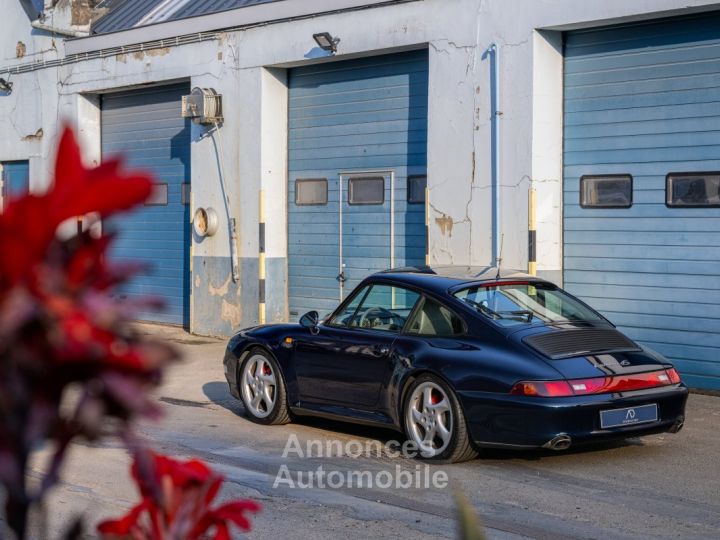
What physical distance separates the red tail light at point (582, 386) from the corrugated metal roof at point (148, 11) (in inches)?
453

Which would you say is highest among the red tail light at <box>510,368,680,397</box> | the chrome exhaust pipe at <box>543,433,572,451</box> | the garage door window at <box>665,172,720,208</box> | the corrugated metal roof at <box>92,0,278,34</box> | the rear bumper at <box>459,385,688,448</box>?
the corrugated metal roof at <box>92,0,278,34</box>

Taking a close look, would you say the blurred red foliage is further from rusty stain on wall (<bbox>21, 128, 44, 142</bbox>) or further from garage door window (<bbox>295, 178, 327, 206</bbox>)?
rusty stain on wall (<bbox>21, 128, 44, 142</bbox>)

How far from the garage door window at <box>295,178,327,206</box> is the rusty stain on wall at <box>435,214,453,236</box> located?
104 inches

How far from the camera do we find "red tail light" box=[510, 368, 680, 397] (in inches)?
304

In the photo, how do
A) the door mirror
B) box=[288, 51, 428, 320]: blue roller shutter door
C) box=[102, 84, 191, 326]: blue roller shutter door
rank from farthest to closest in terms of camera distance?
1. box=[102, 84, 191, 326]: blue roller shutter door
2. box=[288, 51, 428, 320]: blue roller shutter door
3. the door mirror

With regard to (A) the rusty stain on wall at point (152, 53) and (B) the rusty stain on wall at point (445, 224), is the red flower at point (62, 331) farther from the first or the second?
(A) the rusty stain on wall at point (152, 53)

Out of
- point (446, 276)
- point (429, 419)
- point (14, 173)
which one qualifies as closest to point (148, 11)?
point (14, 173)

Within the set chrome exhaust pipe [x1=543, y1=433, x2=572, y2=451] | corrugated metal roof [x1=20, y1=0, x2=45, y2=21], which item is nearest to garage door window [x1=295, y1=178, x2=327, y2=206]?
corrugated metal roof [x1=20, y1=0, x2=45, y2=21]

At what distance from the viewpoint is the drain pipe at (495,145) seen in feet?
45.0

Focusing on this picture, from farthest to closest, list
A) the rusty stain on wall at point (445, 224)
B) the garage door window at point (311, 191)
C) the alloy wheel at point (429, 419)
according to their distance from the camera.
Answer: the garage door window at point (311, 191)
the rusty stain on wall at point (445, 224)
the alloy wheel at point (429, 419)

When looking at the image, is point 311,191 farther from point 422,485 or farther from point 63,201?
point 63,201

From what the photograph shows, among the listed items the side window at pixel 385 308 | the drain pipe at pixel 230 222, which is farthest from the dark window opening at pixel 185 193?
the side window at pixel 385 308

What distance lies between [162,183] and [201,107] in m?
2.35

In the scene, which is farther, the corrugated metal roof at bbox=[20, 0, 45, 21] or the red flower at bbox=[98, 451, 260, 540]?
the corrugated metal roof at bbox=[20, 0, 45, 21]
